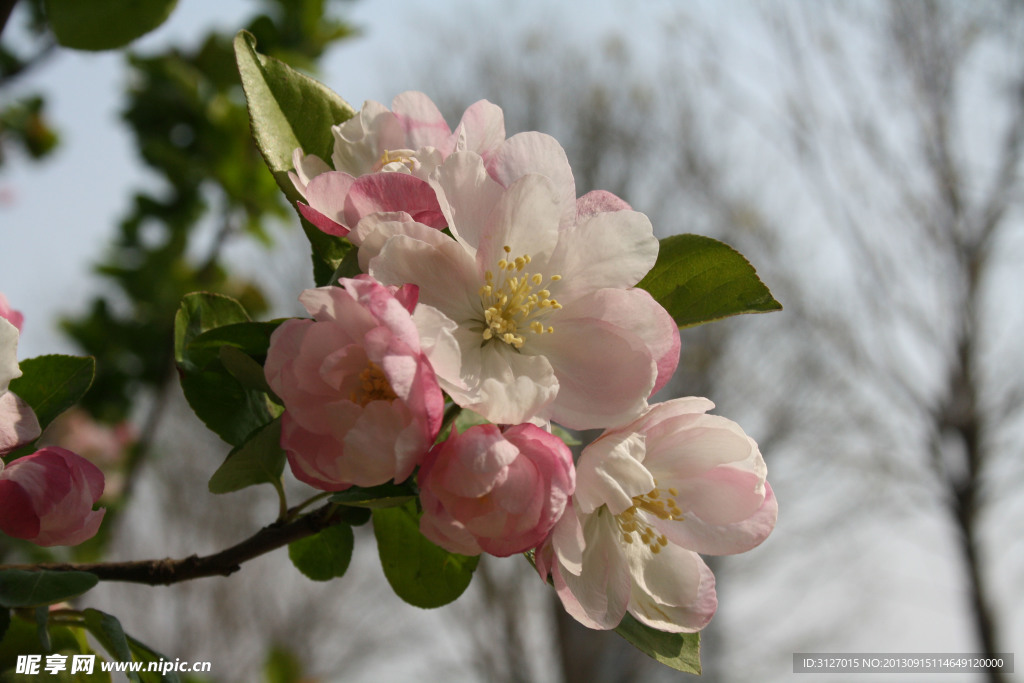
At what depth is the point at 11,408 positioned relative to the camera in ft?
1.52

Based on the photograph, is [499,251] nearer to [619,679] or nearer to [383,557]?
[383,557]

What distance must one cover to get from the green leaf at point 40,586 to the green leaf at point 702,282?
0.42 m

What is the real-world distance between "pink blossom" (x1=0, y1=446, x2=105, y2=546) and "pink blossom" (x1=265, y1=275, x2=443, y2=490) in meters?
0.16

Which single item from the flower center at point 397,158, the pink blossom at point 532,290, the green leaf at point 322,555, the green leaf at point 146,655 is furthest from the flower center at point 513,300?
the green leaf at point 146,655

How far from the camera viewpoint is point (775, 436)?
267 inches

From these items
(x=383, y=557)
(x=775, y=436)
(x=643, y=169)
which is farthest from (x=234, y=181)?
(x=775, y=436)

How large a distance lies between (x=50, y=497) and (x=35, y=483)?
0.04ft

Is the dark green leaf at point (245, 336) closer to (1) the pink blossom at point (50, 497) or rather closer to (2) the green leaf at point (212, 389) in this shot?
(2) the green leaf at point (212, 389)

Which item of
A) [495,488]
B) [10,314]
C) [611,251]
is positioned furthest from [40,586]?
[611,251]

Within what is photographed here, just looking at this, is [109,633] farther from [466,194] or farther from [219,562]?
[466,194]

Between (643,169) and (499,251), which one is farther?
(643,169)

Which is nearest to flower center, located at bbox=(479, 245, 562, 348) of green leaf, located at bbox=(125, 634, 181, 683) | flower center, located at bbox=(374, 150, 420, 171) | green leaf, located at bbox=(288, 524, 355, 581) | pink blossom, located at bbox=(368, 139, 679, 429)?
pink blossom, located at bbox=(368, 139, 679, 429)

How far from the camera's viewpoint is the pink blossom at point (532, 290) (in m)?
0.43

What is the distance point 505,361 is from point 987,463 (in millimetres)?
4945
